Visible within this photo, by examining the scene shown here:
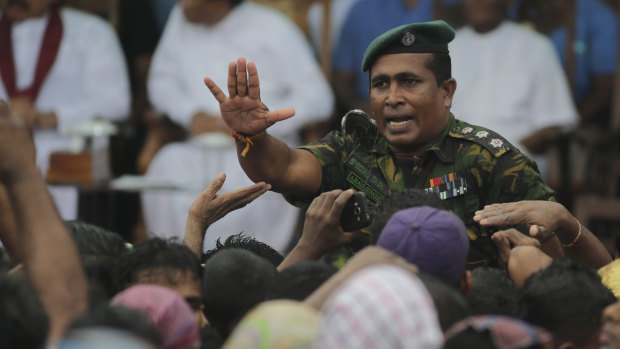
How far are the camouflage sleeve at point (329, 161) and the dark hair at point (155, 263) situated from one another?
106 cm

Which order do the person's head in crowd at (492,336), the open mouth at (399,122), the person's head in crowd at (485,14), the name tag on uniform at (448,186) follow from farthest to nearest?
the person's head in crowd at (485,14)
the open mouth at (399,122)
the name tag on uniform at (448,186)
the person's head in crowd at (492,336)

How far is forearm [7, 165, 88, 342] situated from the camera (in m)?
2.59

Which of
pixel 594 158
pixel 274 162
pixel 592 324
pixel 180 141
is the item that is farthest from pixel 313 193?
pixel 180 141

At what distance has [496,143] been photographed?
410cm

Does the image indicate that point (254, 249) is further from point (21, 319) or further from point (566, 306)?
point (21, 319)

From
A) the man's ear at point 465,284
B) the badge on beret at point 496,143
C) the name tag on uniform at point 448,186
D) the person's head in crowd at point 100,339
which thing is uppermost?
the person's head in crowd at point 100,339

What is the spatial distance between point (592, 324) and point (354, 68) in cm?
621

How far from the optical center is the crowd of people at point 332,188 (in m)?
2.45

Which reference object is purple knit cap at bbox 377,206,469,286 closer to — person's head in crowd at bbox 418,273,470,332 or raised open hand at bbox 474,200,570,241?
person's head in crowd at bbox 418,273,470,332

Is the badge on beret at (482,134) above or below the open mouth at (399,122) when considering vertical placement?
below

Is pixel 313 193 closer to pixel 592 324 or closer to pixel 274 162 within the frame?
pixel 274 162

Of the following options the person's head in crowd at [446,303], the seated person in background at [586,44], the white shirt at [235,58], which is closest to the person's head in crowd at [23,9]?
the white shirt at [235,58]

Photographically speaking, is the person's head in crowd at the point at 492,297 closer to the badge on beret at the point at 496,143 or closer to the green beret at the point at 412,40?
the badge on beret at the point at 496,143

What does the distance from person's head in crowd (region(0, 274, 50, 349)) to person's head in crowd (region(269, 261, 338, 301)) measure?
78 cm
